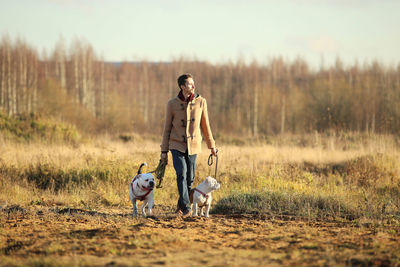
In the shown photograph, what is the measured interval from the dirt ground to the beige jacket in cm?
118

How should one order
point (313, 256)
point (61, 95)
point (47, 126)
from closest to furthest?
point (313, 256) → point (47, 126) → point (61, 95)

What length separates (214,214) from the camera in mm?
8875

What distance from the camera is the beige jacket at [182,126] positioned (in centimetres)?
774

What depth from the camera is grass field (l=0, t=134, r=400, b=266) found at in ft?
17.6

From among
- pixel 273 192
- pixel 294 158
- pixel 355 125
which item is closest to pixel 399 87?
pixel 355 125

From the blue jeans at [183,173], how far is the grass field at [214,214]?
38cm

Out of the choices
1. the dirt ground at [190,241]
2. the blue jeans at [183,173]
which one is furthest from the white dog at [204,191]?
the dirt ground at [190,241]

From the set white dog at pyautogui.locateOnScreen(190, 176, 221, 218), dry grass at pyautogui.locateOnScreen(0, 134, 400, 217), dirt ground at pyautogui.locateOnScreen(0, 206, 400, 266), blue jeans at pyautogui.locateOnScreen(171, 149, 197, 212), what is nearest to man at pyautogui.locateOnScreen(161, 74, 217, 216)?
blue jeans at pyautogui.locateOnScreen(171, 149, 197, 212)

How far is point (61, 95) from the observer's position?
36.8 m

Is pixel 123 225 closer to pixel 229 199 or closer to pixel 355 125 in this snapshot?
pixel 229 199

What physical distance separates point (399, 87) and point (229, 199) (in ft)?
101

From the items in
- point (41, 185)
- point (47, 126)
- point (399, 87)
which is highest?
point (399, 87)

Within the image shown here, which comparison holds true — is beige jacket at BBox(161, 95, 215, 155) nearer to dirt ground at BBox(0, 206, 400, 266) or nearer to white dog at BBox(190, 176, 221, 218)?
white dog at BBox(190, 176, 221, 218)

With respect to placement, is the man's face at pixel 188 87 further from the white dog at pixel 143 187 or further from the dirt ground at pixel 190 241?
the dirt ground at pixel 190 241
